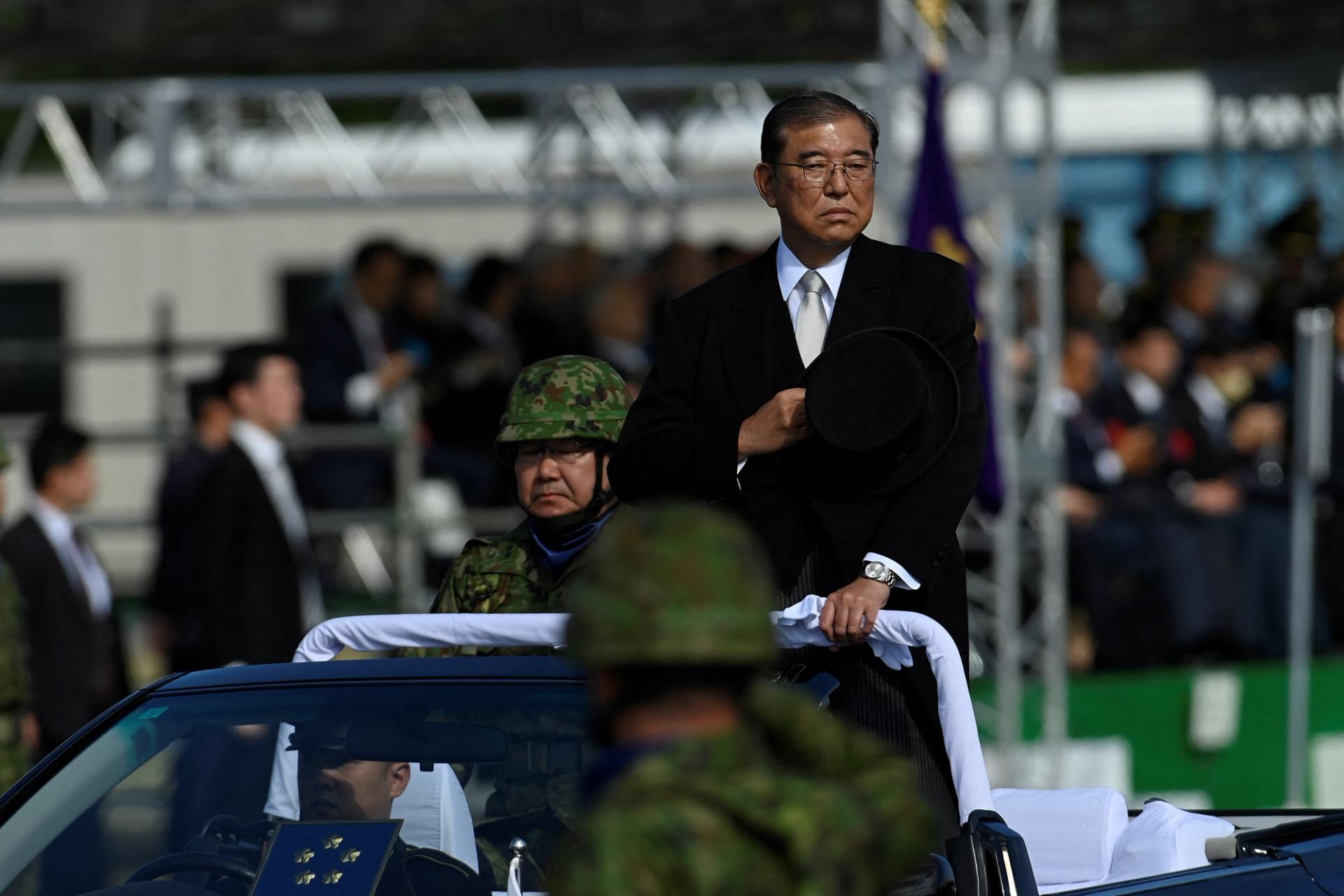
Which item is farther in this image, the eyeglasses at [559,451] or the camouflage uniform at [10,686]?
the camouflage uniform at [10,686]

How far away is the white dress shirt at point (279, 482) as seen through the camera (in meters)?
8.51

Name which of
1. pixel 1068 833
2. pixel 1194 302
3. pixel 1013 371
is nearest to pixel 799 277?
pixel 1068 833

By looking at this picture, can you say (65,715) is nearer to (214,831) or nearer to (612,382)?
(612,382)

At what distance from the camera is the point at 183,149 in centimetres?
1446

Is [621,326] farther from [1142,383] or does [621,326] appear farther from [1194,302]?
[1194,302]

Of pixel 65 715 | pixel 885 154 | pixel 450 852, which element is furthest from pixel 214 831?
pixel 885 154

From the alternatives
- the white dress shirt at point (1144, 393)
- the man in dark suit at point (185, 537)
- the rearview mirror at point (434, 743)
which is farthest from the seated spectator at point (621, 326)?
the rearview mirror at point (434, 743)

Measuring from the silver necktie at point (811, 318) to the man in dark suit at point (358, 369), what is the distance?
6781 mm

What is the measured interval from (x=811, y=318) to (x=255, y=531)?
488 cm

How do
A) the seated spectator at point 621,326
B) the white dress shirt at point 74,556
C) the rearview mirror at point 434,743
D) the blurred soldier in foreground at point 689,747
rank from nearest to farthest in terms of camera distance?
the blurred soldier in foreground at point 689,747
the rearview mirror at point 434,743
the white dress shirt at point 74,556
the seated spectator at point 621,326

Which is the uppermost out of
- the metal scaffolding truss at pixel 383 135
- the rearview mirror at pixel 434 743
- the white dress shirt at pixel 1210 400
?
the metal scaffolding truss at pixel 383 135

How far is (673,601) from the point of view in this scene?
202cm

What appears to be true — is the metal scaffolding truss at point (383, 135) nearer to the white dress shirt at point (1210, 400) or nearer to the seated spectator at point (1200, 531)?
the white dress shirt at point (1210, 400)

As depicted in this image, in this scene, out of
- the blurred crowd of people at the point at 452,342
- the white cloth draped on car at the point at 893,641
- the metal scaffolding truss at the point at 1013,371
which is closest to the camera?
the white cloth draped on car at the point at 893,641
